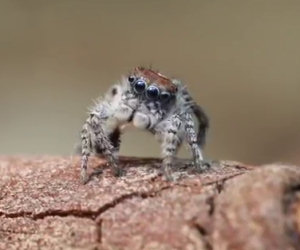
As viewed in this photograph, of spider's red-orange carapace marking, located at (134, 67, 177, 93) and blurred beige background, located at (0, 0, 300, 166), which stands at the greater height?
blurred beige background, located at (0, 0, 300, 166)

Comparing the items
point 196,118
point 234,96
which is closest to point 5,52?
point 234,96

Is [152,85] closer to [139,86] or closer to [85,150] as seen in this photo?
[139,86]

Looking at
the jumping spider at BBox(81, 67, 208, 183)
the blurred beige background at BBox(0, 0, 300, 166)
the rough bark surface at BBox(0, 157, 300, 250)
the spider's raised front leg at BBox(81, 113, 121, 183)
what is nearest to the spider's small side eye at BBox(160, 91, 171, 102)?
the jumping spider at BBox(81, 67, 208, 183)

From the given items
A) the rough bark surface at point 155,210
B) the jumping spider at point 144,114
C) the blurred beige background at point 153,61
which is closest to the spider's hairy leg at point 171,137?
the jumping spider at point 144,114

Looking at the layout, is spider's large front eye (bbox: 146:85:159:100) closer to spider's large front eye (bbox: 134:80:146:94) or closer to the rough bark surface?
spider's large front eye (bbox: 134:80:146:94)

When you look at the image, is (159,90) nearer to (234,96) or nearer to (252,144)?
(252,144)

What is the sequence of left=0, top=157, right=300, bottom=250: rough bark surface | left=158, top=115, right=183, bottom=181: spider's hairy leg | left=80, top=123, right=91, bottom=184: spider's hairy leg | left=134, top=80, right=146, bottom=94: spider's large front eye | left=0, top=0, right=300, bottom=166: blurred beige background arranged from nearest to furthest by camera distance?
left=0, top=157, right=300, bottom=250: rough bark surface → left=80, top=123, right=91, bottom=184: spider's hairy leg → left=158, top=115, right=183, bottom=181: spider's hairy leg → left=134, top=80, right=146, bottom=94: spider's large front eye → left=0, top=0, right=300, bottom=166: blurred beige background
